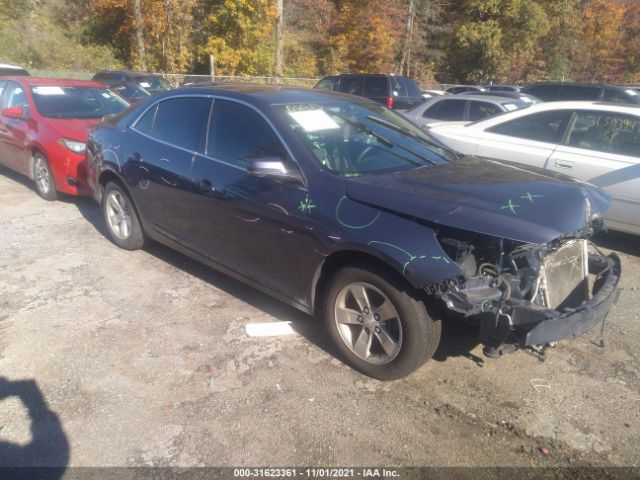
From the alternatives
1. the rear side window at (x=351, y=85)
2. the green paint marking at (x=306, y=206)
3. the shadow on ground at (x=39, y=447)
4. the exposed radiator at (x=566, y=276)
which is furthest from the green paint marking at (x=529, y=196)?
the rear side window at (x=351, y=85)

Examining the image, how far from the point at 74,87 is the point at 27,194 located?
1.74m

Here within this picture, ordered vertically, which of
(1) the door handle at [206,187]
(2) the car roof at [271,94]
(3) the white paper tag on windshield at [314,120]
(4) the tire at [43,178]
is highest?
(2) the car roof at [271,94]

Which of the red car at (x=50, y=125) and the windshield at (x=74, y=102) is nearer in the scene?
the red car at (x=50, y=125)

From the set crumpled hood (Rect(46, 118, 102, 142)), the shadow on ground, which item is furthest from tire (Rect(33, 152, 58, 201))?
the shadow on ground

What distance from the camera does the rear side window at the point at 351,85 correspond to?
14.9 m

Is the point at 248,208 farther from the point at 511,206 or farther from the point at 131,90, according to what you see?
the point at 131,90

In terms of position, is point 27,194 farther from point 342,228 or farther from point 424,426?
point 424,426

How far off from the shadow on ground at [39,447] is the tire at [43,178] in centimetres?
437

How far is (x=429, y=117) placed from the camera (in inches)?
348

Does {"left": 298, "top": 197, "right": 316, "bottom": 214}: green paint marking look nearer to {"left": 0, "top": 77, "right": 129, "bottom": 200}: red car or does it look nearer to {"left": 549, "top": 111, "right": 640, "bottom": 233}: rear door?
{"left": 549, "top": 111, "right": 640, "bottom": 233}: rear door

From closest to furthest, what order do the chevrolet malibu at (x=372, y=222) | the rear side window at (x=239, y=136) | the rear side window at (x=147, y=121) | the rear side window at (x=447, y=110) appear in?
the chevrolet malibu at (x=372, y=222) → the rear side window at (x=239, y=136) → the rear side window at (x=147, y=121) → the rear side window at (x=447, y=110)

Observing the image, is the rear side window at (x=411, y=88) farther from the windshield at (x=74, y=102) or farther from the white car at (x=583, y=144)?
the windshield at (x=74, y=102)

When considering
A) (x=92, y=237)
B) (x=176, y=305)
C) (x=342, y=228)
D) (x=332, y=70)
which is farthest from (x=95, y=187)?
(x=332, y=70)

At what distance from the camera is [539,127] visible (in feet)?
19.6
